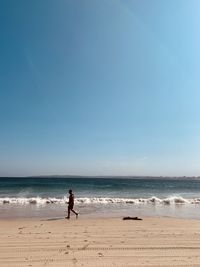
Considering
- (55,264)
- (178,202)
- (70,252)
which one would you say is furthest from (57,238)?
(178,202)

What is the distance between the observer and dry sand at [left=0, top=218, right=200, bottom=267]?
8000 millimetres

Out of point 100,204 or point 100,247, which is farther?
point 100,204

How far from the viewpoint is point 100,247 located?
969cm

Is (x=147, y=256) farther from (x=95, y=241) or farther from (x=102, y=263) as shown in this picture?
(x=95, y=241)

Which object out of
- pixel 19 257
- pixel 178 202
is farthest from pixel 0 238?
pixel 178 202

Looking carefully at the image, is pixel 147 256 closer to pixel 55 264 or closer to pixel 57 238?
pixel 55 264

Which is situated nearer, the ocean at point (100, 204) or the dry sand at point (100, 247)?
the dry sand at point (100, 247)

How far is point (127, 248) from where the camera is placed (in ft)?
31.3

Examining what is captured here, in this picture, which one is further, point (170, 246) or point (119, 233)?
point (119, 233)

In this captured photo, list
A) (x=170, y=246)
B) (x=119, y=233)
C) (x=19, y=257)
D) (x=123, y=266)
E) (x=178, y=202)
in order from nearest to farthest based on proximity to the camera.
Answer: (x=123, y=266)
(x=19, y=257)
(x=170, y=246)
(x=119, y=233)
(x=178, y=202)

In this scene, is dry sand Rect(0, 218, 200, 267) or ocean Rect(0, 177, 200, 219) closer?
dry sand Rect(0, 218, 200, 267)

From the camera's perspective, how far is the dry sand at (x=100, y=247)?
26.2ft

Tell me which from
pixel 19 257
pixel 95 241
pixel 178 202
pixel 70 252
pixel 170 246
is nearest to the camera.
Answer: pixel 19 257

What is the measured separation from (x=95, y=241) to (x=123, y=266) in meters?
3.18
